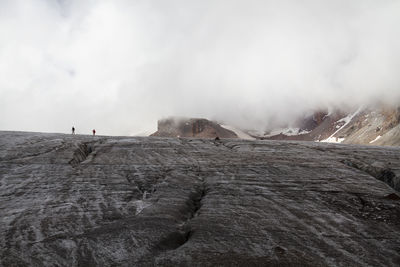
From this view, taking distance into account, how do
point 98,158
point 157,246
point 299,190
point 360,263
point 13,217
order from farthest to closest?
point 98,158
point 299,190
point 13,217
point 157,246
point 360,263

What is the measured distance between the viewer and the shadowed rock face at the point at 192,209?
325 inches

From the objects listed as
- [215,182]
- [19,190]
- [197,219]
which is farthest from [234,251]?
[19,190]

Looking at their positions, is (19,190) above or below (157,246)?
above

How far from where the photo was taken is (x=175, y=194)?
1217cm

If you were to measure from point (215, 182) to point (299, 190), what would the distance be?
3.35m

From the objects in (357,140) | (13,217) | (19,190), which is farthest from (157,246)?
(357,140)

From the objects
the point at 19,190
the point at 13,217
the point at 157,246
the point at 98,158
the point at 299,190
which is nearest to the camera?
the point at 157,246

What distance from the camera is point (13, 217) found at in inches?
383

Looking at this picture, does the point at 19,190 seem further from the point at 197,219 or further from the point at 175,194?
the point at 197,219

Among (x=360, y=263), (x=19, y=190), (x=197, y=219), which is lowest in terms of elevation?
(x=360, y=263)

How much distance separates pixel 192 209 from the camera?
11.2 metres

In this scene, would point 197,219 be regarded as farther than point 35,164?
No

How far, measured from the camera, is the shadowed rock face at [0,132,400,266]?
8.27 metres

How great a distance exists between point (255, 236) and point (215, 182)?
4482mm
